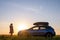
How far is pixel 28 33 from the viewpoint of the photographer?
29250 mm

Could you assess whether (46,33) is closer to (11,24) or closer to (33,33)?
(33,33)

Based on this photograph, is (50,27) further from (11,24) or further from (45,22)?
(11,24)

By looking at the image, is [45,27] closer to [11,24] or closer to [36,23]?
[36,23]

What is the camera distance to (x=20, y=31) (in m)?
29.6

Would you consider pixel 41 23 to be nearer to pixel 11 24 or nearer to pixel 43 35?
pixel 43 35

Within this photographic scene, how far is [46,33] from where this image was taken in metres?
29.4

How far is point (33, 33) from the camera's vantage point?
29.4 m

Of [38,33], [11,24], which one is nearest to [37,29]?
[38,33]

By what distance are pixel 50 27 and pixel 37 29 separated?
169 cm

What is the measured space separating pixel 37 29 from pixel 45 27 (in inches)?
41.6

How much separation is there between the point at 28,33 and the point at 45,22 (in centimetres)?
277

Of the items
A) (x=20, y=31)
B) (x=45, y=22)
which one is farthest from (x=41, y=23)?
(x=20, y=31)

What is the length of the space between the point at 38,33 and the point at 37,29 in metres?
0.55

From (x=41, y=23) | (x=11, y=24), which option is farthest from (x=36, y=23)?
(x=11, y=24)
